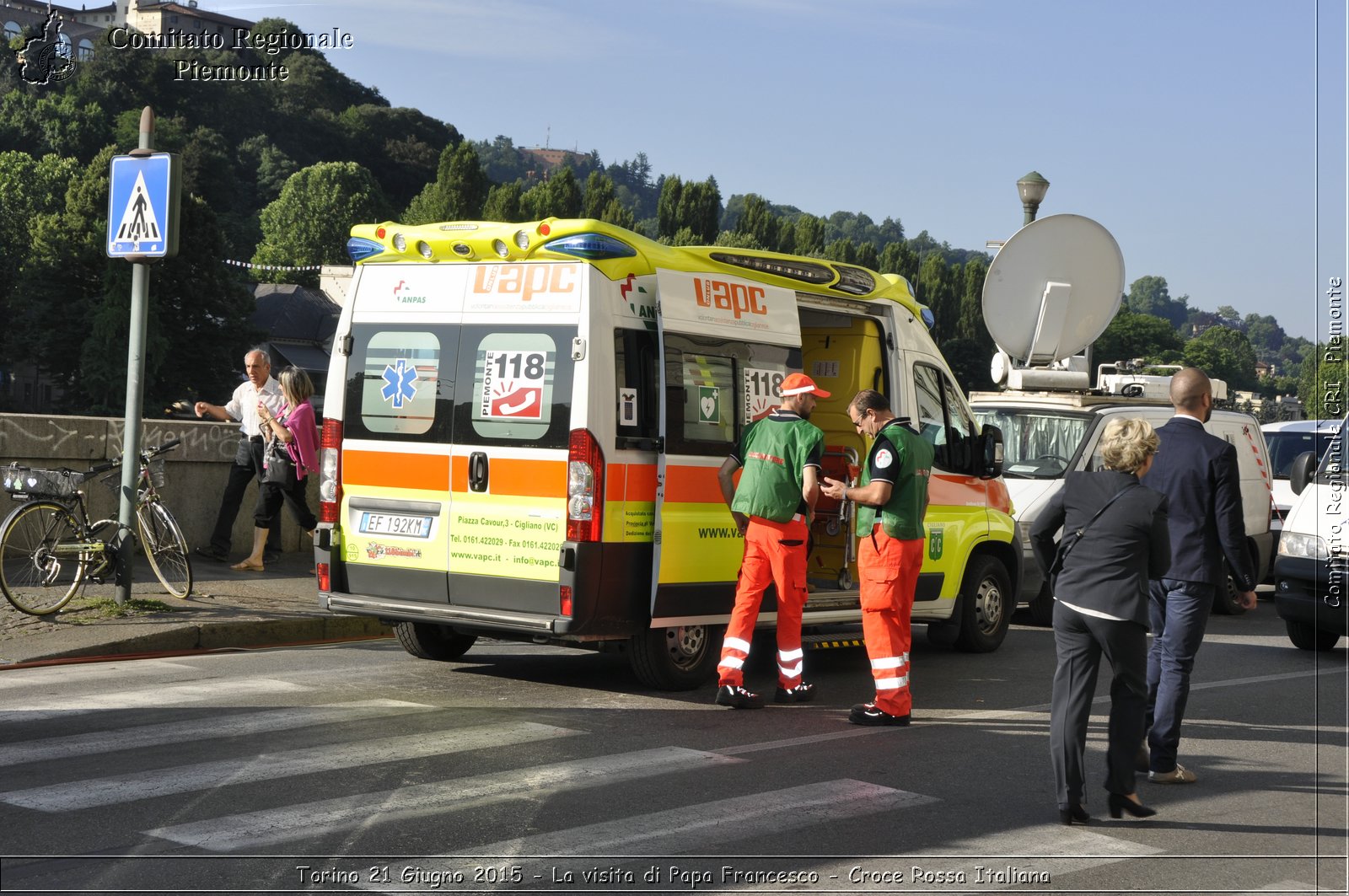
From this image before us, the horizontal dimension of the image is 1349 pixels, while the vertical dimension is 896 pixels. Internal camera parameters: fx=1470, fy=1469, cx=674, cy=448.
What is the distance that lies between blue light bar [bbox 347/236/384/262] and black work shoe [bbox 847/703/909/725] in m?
4.02

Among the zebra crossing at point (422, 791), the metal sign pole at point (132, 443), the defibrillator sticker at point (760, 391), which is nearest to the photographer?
the zebra crossing at point (422, 791)

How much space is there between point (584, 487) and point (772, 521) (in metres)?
1.16

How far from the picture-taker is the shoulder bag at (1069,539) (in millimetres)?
6344

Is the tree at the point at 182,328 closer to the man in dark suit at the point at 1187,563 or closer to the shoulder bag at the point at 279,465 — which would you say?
the shoulder bag at the point at 279,465

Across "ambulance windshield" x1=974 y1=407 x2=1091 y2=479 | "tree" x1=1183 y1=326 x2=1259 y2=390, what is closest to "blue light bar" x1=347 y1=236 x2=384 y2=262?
"ambulance windshield" x1=974 y1=407 x2=1091 y2=479

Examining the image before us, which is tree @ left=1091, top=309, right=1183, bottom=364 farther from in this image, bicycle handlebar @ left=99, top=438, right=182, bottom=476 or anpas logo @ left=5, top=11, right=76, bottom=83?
bicycle handlebar @ left=99, top=438, right=182, bottom=476

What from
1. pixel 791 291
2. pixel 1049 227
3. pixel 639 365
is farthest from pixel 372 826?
pixel 1049 227

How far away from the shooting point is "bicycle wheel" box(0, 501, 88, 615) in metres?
10.1

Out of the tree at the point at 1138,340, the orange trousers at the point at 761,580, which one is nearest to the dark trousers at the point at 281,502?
the orange trousers at the point at 761,580

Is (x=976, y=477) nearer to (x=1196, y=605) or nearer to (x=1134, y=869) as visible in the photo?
(x=1196, y=605)

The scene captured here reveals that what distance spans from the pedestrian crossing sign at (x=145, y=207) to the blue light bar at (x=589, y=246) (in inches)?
149

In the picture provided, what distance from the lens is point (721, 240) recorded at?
4358 inches

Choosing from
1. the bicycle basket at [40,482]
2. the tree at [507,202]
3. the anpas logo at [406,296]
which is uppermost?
the tree at [507,202]

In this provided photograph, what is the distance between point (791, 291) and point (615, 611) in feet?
8.54
